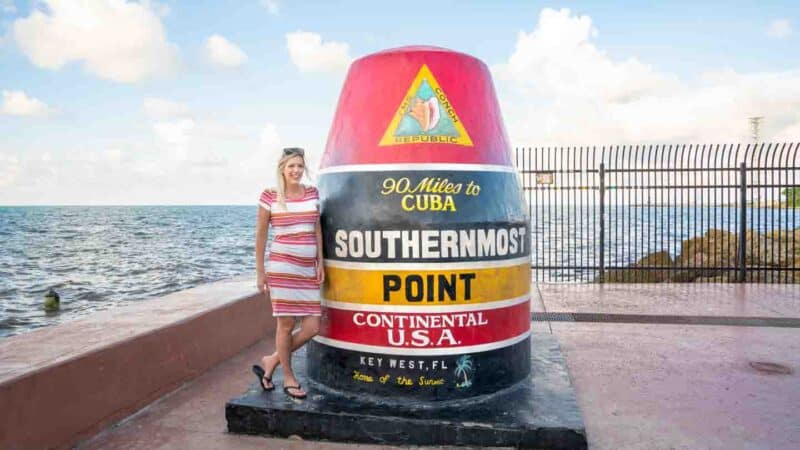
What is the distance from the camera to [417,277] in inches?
164

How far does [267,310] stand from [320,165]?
9.66 ft

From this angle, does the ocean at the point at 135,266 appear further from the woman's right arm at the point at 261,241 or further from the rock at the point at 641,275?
the woman's right arm at the point at 261,241

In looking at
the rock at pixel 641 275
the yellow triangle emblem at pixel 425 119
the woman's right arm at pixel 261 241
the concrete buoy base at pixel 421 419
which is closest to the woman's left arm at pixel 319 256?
the woman's right arm at pixel 261 241

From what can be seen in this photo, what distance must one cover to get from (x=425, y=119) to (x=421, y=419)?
213 centimetres

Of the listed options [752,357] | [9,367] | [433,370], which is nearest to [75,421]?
[9,367]

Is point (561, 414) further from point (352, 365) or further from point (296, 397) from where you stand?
point (296, 397)

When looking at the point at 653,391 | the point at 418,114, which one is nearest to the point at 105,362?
the point at 418,114

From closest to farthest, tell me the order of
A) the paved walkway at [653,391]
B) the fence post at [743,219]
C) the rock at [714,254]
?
1. the paved walkway at [653,391]
2. the fence post at [743,219]
3. the rock at [714,254]

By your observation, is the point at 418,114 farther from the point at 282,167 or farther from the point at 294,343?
the point at 294,343

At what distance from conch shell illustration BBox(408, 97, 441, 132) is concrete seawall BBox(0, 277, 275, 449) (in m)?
2.72

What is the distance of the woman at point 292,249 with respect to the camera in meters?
4.23

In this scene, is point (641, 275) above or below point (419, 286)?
below

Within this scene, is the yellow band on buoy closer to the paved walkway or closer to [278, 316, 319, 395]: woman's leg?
[278, 316, 319, 395]: woman's leg

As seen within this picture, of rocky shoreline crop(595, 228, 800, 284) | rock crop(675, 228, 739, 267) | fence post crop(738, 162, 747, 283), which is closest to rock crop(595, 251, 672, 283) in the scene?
rocky shoreline crop(595, 228, 800, 284)
